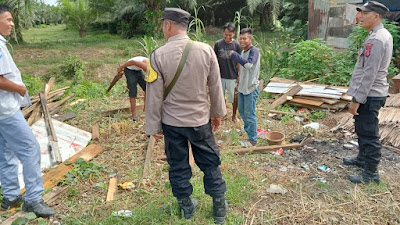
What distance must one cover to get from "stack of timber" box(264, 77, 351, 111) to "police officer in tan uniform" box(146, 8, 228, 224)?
3997mm

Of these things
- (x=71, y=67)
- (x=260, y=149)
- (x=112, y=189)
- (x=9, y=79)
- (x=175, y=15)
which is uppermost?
(x=175, y=15)

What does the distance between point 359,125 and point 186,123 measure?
2.15 meters

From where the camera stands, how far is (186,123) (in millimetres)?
2838

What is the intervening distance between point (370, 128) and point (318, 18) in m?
6.91

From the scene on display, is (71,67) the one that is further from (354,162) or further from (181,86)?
(354,162)

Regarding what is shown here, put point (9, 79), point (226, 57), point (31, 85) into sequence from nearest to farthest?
1. point (9, 79)
2. point (226, 57)
3. point (31, 85)

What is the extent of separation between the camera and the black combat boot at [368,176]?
12.1 feet

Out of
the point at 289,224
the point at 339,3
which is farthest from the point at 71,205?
the point at 339,3

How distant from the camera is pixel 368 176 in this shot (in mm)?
3725

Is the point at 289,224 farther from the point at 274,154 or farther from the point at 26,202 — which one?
the point at 26,202

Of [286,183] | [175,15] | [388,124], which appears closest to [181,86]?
[175,15]

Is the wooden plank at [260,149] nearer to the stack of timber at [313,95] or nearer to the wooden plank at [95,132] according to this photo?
the stack of timber at [313,95]

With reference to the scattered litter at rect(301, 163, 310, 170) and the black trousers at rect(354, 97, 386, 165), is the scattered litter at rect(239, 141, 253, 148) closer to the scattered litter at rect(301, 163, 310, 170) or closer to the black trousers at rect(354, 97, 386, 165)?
the scattered litter at rect(301, 163, 310, 170)

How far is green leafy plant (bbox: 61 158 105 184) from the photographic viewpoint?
13.2ft
